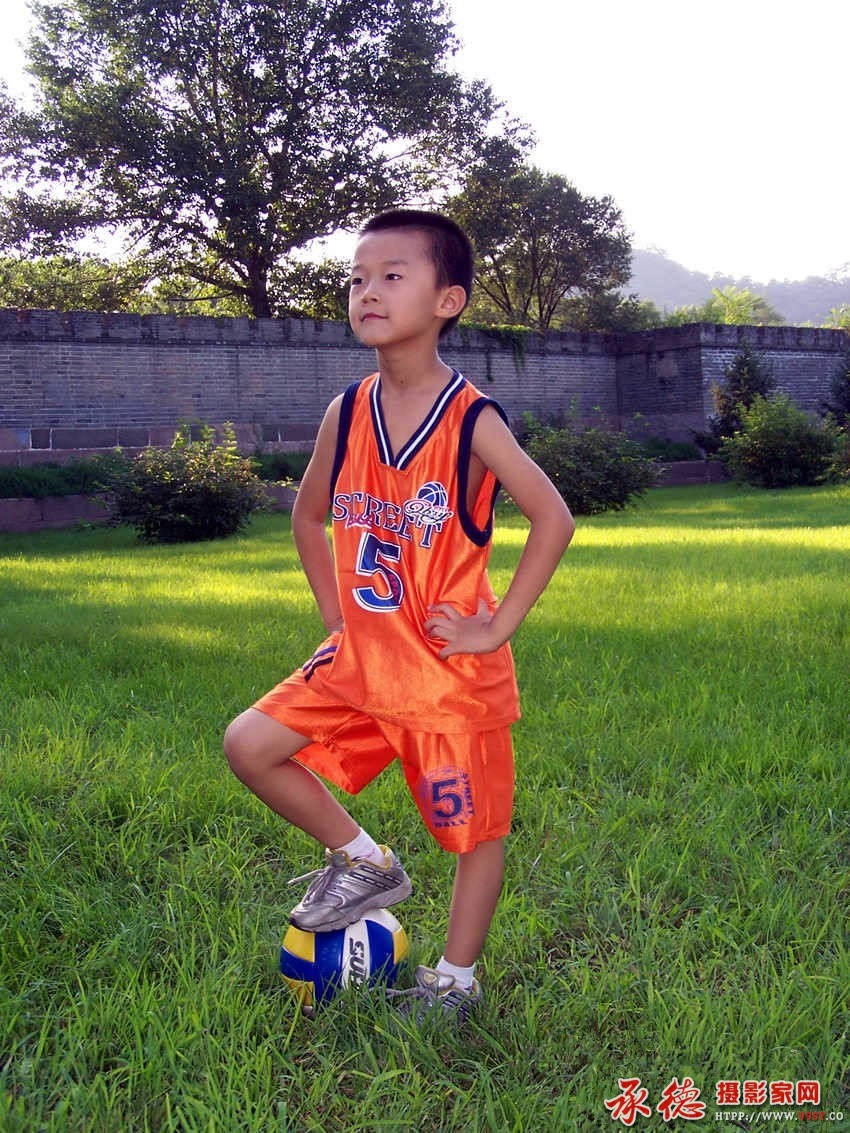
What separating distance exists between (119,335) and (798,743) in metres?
16.0

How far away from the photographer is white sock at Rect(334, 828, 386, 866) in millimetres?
2496

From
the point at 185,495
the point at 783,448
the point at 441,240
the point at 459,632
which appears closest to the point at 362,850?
the point at 459,632

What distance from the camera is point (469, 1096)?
2025mm

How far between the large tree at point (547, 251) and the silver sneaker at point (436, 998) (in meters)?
35.9

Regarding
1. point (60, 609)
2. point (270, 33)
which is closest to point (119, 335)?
point (60, 609)

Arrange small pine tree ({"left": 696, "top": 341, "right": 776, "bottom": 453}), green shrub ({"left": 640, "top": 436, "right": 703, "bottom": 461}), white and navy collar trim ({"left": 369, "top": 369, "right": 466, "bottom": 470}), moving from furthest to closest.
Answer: small pine tree ({"left": 696, "top": 341, "right": 776, "bottom": 453}) → green shrub ({"left": 640, "top": 436, "right": 703, "bottom": 461}) → white and navy collar trim ({"left": 369, "top": 369, "right": 466, "bottom": 470})

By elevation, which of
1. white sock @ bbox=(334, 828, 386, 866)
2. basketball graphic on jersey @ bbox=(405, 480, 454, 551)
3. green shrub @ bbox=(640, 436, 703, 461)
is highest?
basketball graphic on jersey @ bbox=(405, 480, 454, 551)

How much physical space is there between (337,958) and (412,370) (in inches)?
51.6

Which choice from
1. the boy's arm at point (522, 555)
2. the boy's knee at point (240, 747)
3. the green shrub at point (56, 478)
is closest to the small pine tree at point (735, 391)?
the green shrub at point (56, 478)

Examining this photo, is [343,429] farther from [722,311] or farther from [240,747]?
[722,311]

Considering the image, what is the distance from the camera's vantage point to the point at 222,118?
96.6ft

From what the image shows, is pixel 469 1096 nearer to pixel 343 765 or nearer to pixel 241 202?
pixel 343 765

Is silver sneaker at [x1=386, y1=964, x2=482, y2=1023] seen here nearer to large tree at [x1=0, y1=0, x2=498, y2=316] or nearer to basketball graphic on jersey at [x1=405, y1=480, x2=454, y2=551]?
basketball graphic on jersey at [x1=405, y1=480, x2=454, y2=551]

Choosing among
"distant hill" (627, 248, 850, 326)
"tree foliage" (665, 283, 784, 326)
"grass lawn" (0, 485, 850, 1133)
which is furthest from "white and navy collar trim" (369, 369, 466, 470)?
"distant hill" (627, 248, 850, 326)
